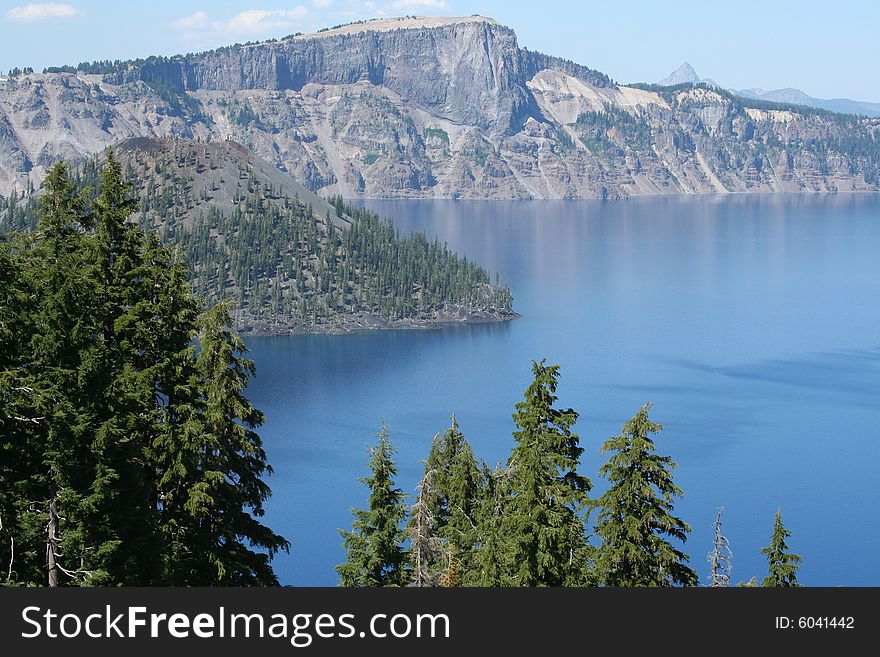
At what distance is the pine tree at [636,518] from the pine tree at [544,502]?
142 centimetres

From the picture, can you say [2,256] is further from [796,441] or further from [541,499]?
[796,441]

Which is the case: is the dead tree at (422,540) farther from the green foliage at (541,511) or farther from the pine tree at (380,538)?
the green foliage at (541,511)

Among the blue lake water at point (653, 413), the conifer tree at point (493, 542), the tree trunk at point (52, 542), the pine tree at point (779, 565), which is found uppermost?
the tree trunk at point (52, 542)

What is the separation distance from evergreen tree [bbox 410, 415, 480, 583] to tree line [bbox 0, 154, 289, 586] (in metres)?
6.25

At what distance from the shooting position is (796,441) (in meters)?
120

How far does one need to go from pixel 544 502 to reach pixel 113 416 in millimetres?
13108

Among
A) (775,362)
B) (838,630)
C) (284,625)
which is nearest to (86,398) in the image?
(284,625)

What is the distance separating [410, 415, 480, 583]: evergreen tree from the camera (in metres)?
37.3

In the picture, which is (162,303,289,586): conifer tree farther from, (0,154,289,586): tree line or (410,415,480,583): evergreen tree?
(410,415,480,583): evergreen tree

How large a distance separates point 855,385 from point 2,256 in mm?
144424

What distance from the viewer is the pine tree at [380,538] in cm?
3506

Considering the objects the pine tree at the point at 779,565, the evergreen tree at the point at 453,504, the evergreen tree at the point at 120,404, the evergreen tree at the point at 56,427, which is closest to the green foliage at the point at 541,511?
the evergreen tree at the point at 453,504

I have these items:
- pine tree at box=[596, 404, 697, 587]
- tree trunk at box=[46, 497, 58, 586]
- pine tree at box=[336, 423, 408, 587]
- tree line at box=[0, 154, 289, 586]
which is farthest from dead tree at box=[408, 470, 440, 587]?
tree trunk at box=[46, 497, 58, 586]

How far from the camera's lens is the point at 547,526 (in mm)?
30984
